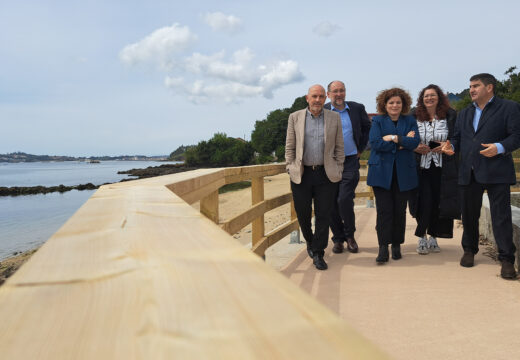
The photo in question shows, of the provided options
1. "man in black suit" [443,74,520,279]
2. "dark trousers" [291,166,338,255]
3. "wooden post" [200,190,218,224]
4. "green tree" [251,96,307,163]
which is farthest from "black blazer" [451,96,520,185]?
"green tree" [251,96,307,163]

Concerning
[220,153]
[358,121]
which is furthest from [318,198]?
[220,153]

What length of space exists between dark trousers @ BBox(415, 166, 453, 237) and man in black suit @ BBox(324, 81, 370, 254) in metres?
0.75

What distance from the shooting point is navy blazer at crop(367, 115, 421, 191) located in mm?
4090

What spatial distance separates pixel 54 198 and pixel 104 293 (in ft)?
152

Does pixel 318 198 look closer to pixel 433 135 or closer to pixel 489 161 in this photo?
pixel 433 135

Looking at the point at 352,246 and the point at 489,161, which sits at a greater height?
the point at 489,161

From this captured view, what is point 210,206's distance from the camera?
2967 millimetres

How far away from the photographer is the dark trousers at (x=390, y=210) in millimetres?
4164

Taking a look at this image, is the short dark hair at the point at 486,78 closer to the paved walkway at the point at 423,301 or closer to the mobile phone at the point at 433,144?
the mobile phone at the point at 433,144

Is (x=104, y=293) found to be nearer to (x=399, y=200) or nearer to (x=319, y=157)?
(x=319, y=157)

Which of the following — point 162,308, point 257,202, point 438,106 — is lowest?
point 257,202

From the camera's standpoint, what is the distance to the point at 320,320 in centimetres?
46

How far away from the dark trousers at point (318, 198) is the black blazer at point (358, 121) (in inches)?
38.3

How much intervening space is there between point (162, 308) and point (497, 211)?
3.81m
